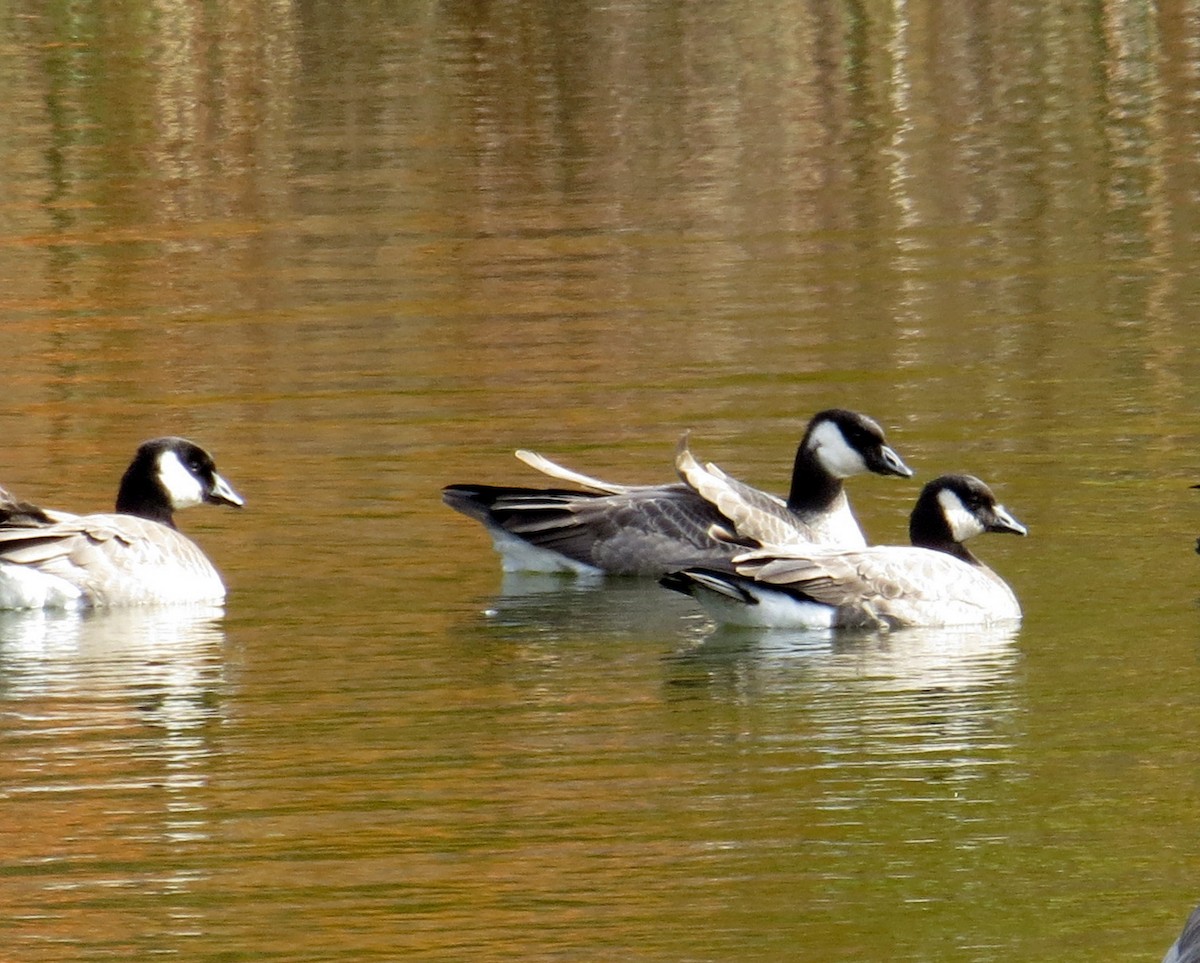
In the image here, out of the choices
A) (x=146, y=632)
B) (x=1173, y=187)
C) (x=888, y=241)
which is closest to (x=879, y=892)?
(x=146, y=632)

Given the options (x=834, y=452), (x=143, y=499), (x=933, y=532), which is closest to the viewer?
(x=933, y=532)

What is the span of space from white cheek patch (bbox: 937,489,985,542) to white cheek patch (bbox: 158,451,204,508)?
12.5 feet

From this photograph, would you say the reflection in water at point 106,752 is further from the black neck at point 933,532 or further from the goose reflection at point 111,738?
the black neck at point 933,532

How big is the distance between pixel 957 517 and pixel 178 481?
3997 mm

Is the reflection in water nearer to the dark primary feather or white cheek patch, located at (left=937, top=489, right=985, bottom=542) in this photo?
the dark primary feather

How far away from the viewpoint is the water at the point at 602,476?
356 inches

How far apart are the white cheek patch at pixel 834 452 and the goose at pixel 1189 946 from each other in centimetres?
813

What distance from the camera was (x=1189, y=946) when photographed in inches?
232

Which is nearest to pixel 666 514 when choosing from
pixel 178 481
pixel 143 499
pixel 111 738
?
pixel 178 481

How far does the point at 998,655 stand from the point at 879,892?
359cm

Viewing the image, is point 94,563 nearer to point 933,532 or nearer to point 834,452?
point 834,452

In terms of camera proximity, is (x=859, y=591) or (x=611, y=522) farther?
(x=611, y=522)

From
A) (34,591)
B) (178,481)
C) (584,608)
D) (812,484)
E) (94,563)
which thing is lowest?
(584,608)

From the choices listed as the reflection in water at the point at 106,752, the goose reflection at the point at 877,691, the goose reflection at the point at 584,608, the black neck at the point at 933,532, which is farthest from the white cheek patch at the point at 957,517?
the reflection in water at the point at 106,752
